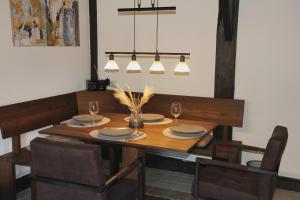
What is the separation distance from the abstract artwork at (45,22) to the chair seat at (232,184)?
→ 2071mm

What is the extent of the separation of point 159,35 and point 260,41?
1.12 meters

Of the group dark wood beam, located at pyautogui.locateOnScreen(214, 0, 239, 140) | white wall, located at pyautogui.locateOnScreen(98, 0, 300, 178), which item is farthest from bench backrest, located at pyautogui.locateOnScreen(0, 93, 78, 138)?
dark wood beam, located at pyautogui.locateOnScreen(214, 0, 239, 140)

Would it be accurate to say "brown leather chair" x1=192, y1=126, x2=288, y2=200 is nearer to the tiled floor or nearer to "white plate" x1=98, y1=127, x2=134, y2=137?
"white plate" x1=98, y1=127, x2=134, y2=137

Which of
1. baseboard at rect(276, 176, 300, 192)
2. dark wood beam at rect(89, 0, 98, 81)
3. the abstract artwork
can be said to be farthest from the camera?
dark wood beam at rect(89, 0, 98, 81)

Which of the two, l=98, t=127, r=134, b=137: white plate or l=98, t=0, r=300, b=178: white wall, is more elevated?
l=98, t=0, r=300, b=178: white wall

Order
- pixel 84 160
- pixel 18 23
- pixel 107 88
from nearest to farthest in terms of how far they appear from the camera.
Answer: pixel 84 160 → pixel 18 23 → pixel 107 88

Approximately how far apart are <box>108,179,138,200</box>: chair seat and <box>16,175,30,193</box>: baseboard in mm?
1397

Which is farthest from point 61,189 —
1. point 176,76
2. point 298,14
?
point 298,14

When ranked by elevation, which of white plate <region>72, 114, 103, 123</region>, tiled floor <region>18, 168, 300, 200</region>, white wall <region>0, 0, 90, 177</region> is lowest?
tiled floor <region>18, 168, 300, 200</region>

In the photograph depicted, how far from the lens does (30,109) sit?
3135mm

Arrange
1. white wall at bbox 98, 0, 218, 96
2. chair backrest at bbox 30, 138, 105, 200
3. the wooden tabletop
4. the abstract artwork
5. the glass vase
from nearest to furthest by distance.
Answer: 1. chair backrest at bbox 30, 138, 105, 200
2. the wooden tabletop
3. the glass vase
4. the abstract artwork
5. white wall at bbox 98, 0, 218, 96

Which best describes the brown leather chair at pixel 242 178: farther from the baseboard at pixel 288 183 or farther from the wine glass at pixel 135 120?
the baseboard at pixel 288 183

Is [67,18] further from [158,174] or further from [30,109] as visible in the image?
[158,174]

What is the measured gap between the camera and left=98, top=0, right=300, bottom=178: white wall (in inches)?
125
